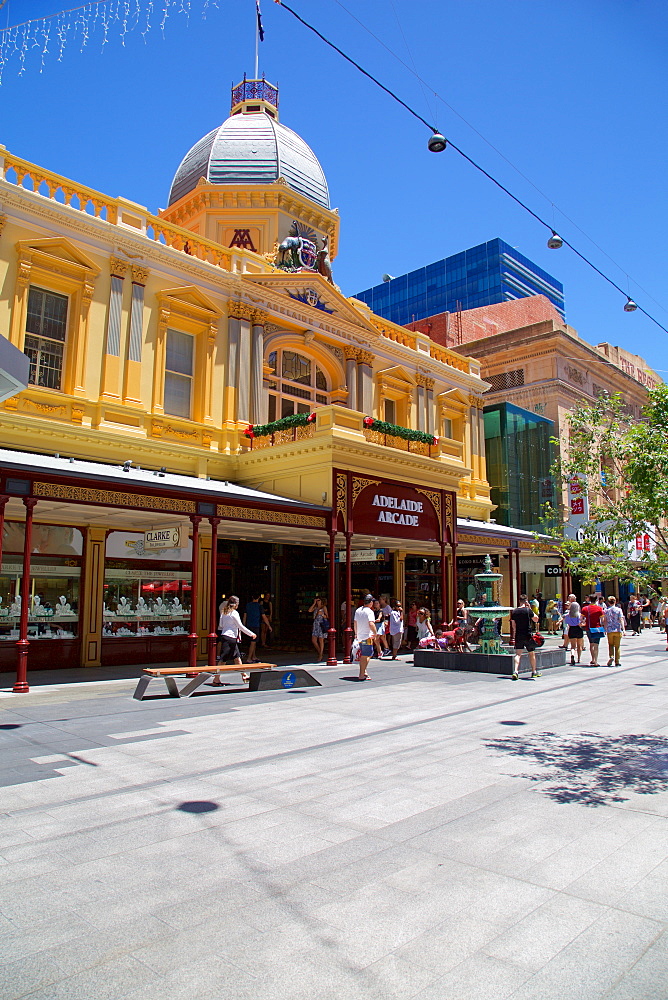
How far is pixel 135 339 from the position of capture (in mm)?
17281

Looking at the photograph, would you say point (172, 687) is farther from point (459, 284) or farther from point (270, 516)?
point (459, 284)

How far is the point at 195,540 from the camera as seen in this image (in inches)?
565

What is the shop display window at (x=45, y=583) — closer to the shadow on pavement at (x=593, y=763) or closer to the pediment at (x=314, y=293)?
the pediment at (x=314, y=293)

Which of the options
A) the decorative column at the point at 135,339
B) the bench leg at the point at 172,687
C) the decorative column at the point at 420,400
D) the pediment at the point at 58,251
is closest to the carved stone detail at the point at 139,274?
the decorative column at the point at 135,339

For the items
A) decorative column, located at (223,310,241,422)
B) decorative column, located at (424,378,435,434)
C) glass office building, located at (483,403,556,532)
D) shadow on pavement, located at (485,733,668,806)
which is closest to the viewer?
shadow on pavement, located at (485,733,668,806)

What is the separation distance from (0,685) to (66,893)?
9.51 m

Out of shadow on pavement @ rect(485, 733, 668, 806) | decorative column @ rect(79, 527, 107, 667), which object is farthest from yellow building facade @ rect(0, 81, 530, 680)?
shadow on pavement @ rect(485, 733, 668, 806)

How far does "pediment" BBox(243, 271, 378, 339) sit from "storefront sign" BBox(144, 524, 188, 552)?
838 cm

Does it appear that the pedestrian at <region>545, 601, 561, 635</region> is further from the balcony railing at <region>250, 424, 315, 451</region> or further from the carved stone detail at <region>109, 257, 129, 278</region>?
the carved stone detail at <region>109, 257, 129, 278</region>

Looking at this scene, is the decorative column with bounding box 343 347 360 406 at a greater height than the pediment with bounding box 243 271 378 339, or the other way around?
the pediment with bounding box 243 271 378 339

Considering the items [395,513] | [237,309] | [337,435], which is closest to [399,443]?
[395,513]

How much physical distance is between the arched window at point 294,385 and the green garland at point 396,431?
399cm

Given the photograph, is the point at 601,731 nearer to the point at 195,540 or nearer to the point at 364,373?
the point at 195,540

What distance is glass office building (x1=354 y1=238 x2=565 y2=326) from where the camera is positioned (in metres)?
109
